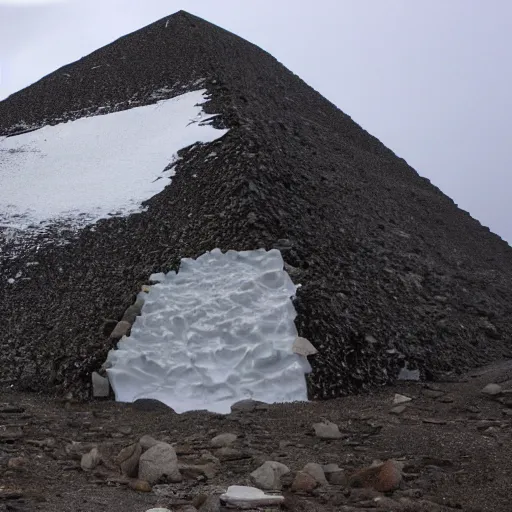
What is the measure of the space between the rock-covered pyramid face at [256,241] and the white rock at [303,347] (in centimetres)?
17

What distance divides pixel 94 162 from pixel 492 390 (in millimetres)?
9368

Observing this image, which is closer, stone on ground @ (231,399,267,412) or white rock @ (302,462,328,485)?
white rock @ (302,462,328,485)

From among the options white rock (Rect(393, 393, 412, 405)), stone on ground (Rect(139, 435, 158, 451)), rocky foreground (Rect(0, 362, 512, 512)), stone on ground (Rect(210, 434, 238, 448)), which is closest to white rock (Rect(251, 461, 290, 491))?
rocky foreground (Rect(0, 362, 512, 512))

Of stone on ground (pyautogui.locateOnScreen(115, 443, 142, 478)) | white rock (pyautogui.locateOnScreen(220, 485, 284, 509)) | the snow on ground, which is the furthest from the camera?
the snow on ground

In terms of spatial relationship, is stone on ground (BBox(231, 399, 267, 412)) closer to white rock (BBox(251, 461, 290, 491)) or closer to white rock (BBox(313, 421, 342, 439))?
white rock (BBox(313, 421, 342, 439))

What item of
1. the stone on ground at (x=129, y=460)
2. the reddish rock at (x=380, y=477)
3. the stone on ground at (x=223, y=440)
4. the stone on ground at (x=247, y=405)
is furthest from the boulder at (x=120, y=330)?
the reddish rock at (x=380, y=477)

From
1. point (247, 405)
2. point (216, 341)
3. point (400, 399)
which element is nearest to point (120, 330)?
point (216, 341)

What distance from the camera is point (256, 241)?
9664mm

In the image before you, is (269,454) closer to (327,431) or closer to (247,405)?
(327,431)

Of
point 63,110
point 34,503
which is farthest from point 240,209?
point 63,110

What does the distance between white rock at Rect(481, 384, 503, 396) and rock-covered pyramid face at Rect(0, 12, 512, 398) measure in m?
1.07

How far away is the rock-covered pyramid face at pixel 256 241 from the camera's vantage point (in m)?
8.90

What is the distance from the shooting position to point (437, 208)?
56.7ft

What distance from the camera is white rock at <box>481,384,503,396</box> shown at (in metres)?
7.95
